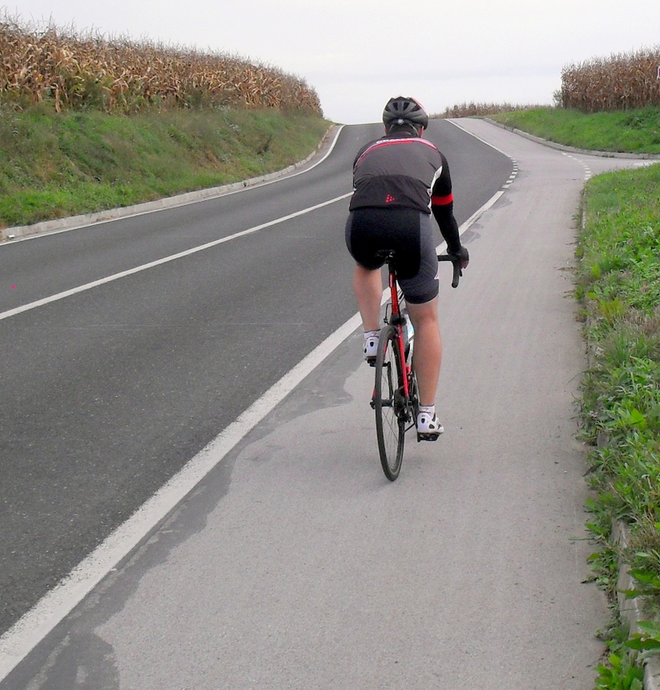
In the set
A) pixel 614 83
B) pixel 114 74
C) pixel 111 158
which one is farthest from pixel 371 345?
pixel 614 83

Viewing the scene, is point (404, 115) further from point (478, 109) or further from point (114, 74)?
point (478, 109)

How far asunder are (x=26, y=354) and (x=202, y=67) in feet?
106

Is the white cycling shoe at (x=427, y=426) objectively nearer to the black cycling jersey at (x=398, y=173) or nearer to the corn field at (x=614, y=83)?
the black cycling jersey at (x=398, y=173)

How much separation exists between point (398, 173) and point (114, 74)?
2727 cm

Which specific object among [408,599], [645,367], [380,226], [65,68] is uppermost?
[65,68]

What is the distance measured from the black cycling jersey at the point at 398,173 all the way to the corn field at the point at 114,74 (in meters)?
20.9

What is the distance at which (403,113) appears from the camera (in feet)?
15.9

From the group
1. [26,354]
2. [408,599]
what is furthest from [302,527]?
[26,354]

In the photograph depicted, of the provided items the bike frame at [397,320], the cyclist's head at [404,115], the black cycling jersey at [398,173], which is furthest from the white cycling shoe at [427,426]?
the cyclist's head at [404,115]

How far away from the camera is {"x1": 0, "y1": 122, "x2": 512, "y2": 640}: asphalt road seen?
4.66 m

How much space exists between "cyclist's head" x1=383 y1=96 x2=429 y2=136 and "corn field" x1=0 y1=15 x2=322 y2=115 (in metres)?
20.7

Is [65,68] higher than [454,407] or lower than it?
higher

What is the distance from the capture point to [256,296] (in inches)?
394

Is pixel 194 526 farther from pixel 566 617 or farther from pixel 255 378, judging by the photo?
pixel 255 378
